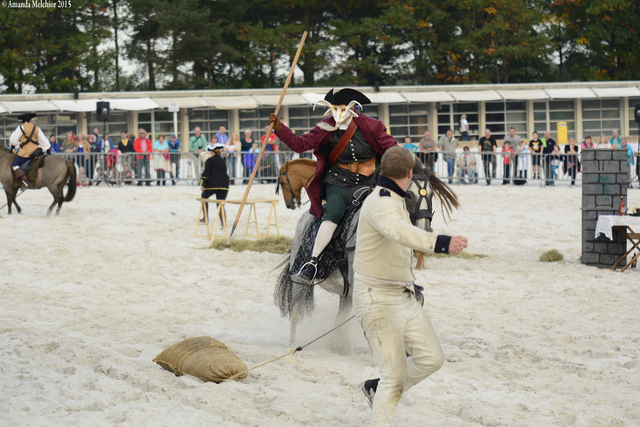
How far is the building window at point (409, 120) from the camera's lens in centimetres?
3294

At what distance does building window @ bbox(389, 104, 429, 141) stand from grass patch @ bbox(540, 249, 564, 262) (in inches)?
870

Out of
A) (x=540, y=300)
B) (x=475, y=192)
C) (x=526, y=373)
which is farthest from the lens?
(x=475, y=192)

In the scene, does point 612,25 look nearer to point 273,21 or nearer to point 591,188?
point 273,21

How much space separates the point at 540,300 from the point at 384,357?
485 centimetres

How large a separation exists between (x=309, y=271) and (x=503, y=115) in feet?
96.1

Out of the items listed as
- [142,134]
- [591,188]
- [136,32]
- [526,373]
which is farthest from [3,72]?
[526,373]

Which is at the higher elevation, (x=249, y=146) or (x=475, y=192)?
(x=249, y=146)

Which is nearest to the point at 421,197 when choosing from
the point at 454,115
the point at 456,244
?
the point at 456,244

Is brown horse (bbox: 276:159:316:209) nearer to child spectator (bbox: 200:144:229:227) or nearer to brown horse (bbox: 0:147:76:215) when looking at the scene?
child spectator (bbox: 200:144:229:227)

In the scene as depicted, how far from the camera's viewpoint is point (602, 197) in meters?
10.6

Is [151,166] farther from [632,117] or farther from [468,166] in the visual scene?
[632,117]

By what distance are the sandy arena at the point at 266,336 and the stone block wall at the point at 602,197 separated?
0.36m

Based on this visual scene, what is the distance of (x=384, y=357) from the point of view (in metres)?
4.11

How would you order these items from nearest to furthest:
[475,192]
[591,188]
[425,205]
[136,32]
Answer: [425,205], [591,188], [475,192], [136,32]
